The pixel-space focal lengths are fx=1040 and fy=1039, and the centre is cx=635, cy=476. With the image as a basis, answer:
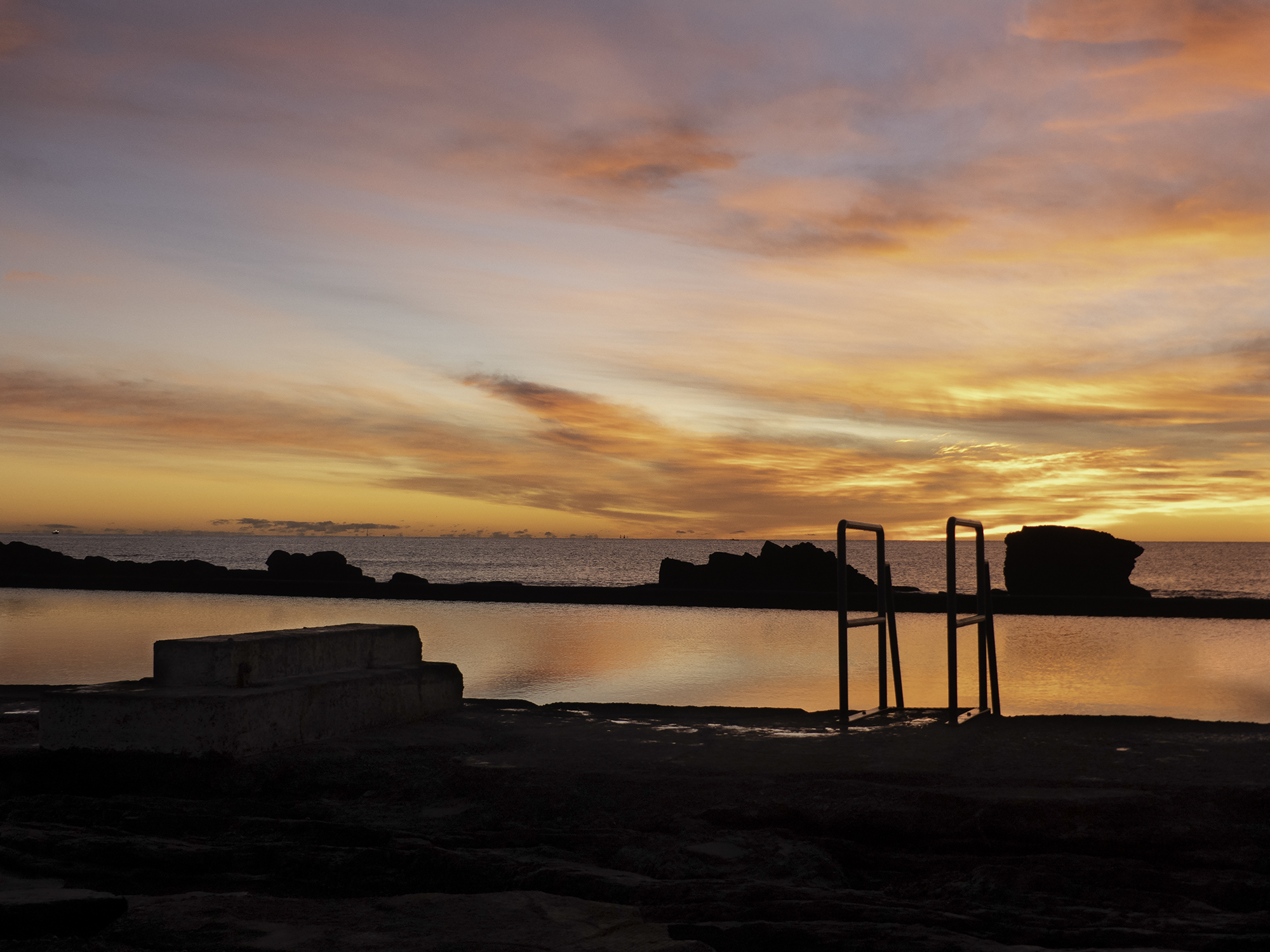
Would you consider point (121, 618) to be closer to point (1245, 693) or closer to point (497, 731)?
point (497, 731)

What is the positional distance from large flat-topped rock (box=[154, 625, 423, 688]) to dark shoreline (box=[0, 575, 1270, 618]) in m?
34.4

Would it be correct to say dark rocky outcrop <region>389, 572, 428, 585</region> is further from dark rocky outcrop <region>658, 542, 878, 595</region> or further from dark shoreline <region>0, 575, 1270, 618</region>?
dark rocky outcrop <region>658, 542, 878, 595</region>

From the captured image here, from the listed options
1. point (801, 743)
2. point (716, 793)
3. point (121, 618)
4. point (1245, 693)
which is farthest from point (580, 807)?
point (121, 618)

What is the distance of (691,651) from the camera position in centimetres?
2309

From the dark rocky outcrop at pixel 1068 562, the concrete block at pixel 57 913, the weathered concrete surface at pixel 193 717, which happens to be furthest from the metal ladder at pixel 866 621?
the dark rocky outcrop at pixel 1068 562

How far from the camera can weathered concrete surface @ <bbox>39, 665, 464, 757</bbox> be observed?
6711 mm

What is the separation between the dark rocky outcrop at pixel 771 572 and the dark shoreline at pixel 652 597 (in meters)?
1.47

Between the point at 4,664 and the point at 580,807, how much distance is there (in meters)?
16.0

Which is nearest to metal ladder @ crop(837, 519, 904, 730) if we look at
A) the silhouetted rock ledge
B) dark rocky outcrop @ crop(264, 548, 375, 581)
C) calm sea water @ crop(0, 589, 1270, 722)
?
calm sea water @ crop(0, 589, 1270, 722)

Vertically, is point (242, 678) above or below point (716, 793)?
above

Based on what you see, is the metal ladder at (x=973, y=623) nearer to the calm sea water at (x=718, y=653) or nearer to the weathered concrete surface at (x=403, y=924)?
the calm sea water at (x=718, y=653)

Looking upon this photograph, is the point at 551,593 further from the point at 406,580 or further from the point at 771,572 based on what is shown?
the point at 771,572

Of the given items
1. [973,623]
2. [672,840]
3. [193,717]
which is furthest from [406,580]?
[672,840]

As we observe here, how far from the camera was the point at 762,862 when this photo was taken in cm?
485
